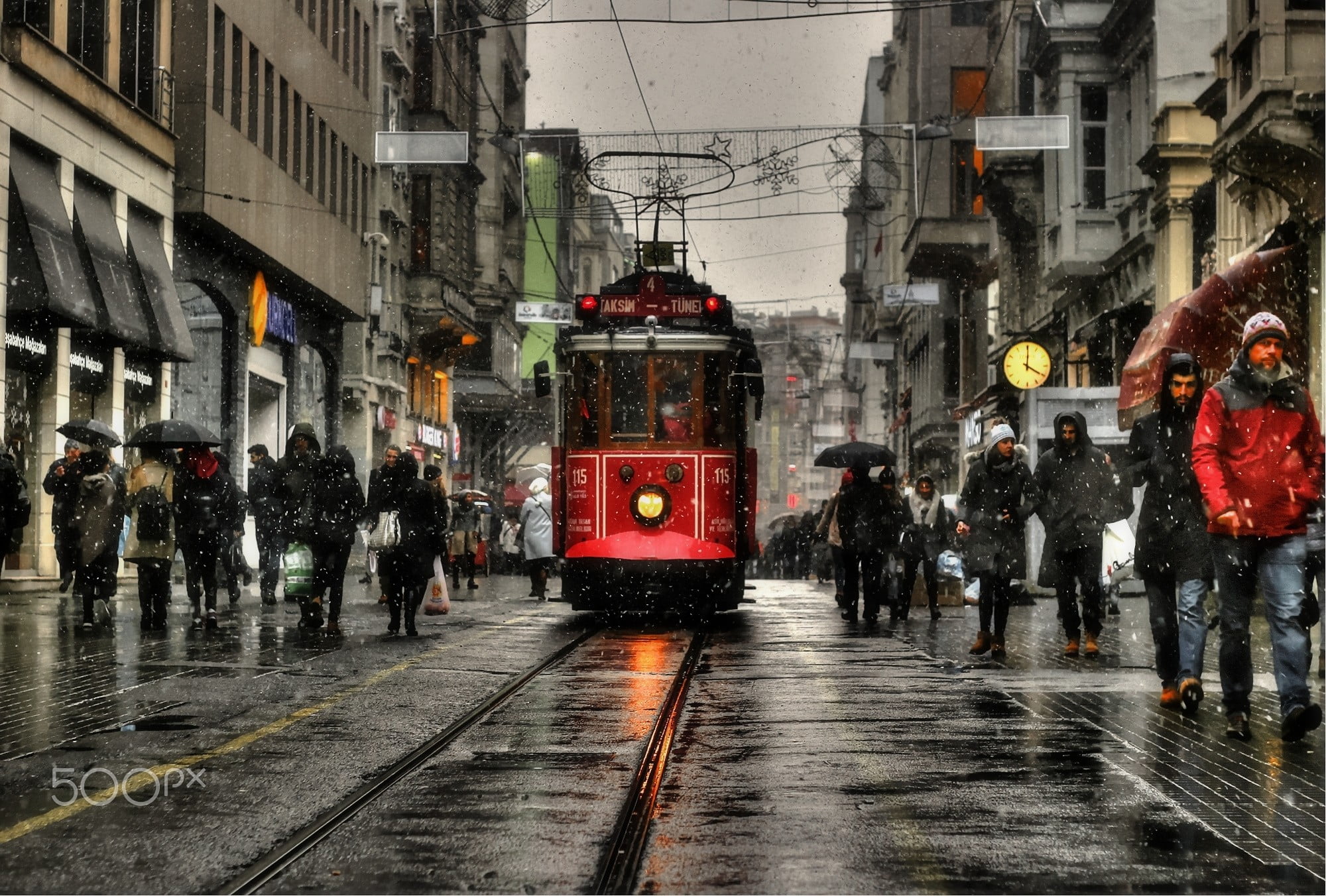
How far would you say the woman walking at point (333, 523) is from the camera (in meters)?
15.4

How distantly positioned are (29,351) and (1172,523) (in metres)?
17.2

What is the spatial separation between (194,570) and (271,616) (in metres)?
1.97

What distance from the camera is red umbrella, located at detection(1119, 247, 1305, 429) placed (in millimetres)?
19672

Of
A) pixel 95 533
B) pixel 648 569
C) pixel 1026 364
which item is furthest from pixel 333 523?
pixel 1026 364

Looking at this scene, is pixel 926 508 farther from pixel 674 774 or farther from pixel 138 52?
pixel 674 774

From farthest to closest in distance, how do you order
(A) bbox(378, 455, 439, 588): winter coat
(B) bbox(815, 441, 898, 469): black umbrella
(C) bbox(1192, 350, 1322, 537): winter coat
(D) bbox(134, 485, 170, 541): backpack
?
(B) bbox(815, 441, 898, 469): black umbrella
(A) bbox(378, 455, 439, 588): winter coat
(D) bbox(134, 485, 170, 541): backpack
(C) bbox(1192, 350, 1322, 537): winter coat

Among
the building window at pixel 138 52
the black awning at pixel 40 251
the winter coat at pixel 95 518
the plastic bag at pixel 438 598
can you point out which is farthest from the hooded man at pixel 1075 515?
the building window at pixel 138 52

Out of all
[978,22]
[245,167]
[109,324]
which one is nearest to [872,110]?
[978,22]

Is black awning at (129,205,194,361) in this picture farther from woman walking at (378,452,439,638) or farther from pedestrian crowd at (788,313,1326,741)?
pedestrian crowd at (788,313,1326,741)

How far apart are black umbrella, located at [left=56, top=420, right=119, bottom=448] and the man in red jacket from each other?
1109cm

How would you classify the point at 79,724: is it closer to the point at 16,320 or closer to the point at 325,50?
the point at 16,320

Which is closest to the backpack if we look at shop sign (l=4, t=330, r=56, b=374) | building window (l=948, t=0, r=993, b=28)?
shop sign (l=4, t=330, r=56, b=374)

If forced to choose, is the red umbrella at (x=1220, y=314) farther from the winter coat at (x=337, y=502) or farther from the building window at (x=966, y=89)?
the building window at (x=966, y=89)

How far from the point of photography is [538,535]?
82.3 ft
